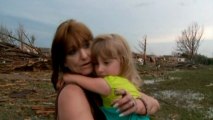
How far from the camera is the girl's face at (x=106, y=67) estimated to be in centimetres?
334

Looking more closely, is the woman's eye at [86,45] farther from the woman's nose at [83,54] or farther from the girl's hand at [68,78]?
the girl's hand at [68,78]

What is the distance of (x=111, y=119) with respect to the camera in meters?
3.29

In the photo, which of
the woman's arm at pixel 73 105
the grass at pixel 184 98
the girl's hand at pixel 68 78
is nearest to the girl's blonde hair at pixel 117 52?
the girl's hand at pixel 68 78

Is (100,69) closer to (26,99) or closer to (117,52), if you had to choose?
(117,52)

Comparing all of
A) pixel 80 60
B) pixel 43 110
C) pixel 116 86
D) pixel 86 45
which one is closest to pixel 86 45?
pixel 86 45

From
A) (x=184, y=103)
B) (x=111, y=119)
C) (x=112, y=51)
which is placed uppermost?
(x=112, y=51)

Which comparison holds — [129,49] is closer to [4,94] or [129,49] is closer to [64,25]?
[64,25]

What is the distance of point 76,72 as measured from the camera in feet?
10.9

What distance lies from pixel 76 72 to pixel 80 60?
5.0 inches

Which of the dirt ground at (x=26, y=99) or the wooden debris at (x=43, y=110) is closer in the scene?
the dirt ground at (x=26, y=99)

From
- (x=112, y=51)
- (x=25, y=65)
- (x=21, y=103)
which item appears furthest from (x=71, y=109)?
(x=25, y=65)

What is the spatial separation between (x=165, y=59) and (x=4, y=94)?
92.0ft

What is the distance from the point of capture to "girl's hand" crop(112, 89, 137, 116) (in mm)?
3125

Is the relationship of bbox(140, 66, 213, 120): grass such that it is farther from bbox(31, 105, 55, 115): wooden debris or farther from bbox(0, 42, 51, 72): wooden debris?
bbox(0, 42, 51, 72): wooden debris
